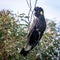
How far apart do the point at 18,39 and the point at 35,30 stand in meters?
1.25

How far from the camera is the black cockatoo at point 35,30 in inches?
147

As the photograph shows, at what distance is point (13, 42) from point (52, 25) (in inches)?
43.1

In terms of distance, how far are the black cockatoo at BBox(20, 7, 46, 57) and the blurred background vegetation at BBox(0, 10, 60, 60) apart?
2.63ft

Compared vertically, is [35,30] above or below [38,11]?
below

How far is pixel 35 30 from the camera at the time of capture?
376cm

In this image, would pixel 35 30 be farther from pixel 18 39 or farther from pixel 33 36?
pixel 18 39

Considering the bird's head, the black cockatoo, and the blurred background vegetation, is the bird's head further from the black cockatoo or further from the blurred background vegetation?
the blurred background vegetation

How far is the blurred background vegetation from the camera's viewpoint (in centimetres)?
498

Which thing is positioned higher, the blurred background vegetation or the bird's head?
the bird's head

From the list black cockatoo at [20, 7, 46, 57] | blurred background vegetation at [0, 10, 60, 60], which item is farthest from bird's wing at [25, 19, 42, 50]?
blurred background vegetation at [0, 10, 60, 60]

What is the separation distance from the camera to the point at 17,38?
499 cm

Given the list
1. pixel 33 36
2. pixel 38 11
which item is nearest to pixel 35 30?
pixel 33 36

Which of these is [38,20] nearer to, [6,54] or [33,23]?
[33,23]

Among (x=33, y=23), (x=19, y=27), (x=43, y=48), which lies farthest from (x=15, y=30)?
(x=33, y=23)
